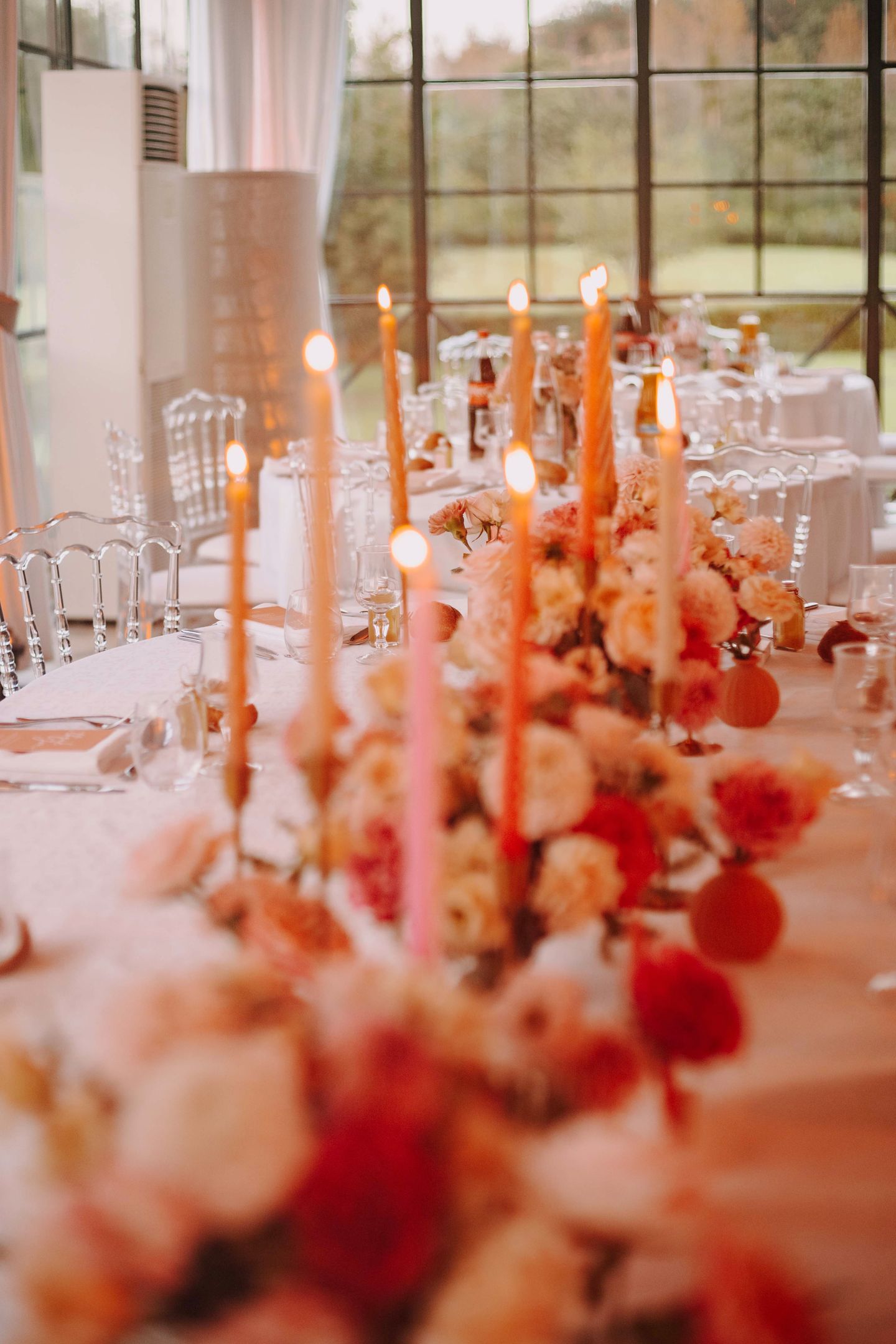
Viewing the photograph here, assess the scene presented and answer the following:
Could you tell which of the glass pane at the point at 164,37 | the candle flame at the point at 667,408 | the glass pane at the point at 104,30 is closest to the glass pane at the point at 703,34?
the glass pane at the point at 164,37

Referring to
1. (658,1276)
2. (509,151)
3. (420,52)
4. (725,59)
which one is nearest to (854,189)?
(725,59)

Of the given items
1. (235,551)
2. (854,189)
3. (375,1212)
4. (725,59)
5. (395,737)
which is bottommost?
(375,1212)

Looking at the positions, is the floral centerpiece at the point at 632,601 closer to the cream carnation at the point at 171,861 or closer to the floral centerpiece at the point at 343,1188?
the cream carnation at the point at 171,861

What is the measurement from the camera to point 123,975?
123cm

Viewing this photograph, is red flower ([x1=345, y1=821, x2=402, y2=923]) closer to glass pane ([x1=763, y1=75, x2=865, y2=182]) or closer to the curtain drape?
the curtain drape

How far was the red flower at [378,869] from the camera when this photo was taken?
989 millimetres

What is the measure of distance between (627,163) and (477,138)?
28.5 inches

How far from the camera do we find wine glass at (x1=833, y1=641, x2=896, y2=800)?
1.59 metres

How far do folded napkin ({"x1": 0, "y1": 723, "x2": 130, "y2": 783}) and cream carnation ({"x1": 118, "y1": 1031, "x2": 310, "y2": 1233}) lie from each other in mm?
1156

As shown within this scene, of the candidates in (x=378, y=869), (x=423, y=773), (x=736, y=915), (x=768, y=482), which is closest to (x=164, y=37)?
(x=768, y=482)

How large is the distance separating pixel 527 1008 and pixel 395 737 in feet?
1.18

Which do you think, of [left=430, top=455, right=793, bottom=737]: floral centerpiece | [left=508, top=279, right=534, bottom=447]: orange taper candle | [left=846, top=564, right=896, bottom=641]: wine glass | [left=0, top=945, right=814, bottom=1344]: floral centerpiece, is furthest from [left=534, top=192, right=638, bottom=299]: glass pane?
[left=0, top=945, right=814, bottom=1344]: floral centerpiece

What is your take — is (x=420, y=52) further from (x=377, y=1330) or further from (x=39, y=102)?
(x=377, y=1330)

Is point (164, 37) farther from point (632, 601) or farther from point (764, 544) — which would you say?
point (632, 601)
